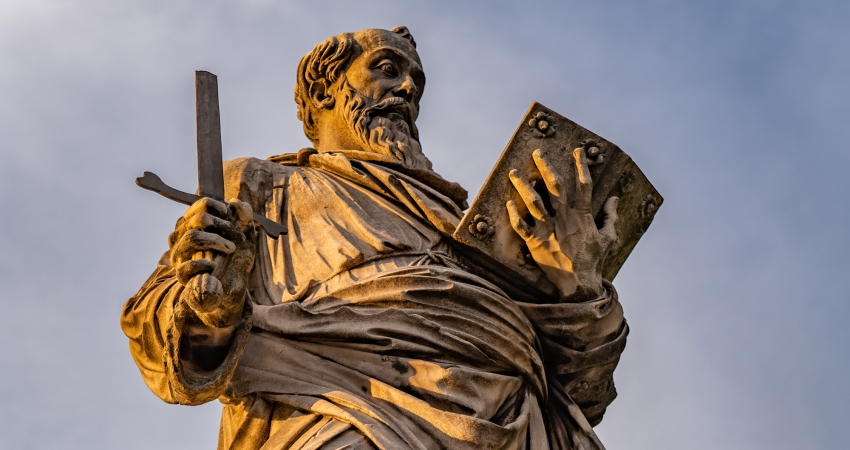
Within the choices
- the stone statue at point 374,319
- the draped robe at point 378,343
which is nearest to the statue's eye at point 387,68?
the stone statue at point 374,319

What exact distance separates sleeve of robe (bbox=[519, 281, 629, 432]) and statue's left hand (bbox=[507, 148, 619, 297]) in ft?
0.41

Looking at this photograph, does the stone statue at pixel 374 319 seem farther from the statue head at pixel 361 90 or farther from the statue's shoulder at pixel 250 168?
the statue head at pixel 361 90

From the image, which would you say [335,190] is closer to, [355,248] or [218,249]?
[355,248]

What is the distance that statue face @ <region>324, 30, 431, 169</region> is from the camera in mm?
9664

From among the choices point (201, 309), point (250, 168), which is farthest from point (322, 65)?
point (201, 309)

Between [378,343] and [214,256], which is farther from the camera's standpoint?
[378,343]

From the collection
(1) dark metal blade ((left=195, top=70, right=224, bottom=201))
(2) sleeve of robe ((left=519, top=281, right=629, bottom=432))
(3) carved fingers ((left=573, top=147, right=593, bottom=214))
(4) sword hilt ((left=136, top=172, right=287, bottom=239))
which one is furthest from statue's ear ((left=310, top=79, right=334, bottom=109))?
(4) sword hilt ((left=136, top=172, right=287, bottom=239))

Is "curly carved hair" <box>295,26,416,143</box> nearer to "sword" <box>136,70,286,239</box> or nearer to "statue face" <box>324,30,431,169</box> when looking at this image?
"statue face" <box>324,30,431,169</box>

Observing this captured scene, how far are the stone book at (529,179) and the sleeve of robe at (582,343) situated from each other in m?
0.19

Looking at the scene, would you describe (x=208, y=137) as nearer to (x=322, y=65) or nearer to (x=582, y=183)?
(x=582, y=183)

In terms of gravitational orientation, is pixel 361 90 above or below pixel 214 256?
above

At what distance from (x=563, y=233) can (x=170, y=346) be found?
2.28m

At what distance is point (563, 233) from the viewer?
8.22 m

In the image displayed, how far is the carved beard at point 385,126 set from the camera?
948 cm
